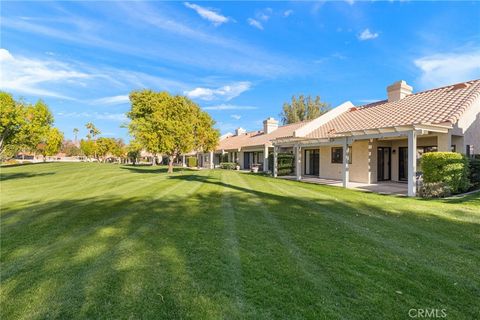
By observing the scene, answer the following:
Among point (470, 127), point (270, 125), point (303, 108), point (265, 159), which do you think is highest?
point (303, 108)

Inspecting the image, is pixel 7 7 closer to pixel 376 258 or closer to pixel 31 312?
pixel 31 312

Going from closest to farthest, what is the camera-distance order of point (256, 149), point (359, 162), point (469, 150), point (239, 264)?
point (239, 264) < point (469, 150) < point (359, 162) < point (256, 149)

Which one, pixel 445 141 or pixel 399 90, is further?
pixel 399 90

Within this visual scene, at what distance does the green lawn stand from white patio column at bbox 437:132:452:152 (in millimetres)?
6256

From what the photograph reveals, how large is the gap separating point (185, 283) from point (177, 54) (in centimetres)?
2353

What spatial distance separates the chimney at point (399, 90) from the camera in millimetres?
18469

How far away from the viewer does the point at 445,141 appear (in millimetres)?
12141

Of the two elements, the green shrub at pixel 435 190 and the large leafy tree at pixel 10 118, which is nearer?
the green shrub at pixel 435 190

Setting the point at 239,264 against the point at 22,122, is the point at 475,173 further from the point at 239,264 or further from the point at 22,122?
the point at 22,122

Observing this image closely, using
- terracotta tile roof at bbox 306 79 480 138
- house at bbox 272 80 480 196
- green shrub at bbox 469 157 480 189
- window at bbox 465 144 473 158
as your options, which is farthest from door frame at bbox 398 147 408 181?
green shrub at bbox 469 157 480 189

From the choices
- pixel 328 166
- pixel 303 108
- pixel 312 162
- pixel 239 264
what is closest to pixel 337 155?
pixel 328 166

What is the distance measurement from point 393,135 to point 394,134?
0.07 metres

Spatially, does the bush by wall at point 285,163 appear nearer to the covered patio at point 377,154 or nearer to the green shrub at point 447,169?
the covered patio at point 377,154

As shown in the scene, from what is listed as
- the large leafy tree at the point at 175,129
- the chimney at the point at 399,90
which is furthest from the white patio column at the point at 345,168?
the large leafy tree at the point at 175,129
